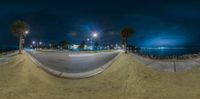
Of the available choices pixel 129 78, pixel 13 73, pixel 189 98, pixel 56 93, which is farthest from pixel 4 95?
pixel 189 98

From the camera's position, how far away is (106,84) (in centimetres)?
2200

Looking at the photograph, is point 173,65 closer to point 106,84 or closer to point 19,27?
point 106,84

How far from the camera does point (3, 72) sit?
24250mm

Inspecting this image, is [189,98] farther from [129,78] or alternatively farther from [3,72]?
[3,72]

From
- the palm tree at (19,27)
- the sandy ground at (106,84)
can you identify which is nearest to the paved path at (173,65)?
the sandy ground at (106,84)

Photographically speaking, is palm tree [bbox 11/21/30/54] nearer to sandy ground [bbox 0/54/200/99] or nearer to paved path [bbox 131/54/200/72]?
sandy ground [bbox 0/54/200/99]

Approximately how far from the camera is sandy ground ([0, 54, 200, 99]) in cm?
1855

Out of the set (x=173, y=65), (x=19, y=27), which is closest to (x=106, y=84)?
(x=173, y=65)

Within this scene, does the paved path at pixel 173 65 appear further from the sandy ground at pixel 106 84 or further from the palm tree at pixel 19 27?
the palm tree at pixel 19 27

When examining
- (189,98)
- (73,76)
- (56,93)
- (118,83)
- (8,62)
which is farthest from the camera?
(8,62)

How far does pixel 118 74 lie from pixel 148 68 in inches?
140

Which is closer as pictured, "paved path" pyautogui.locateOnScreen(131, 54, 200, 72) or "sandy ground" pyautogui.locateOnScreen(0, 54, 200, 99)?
"sandy ground" pyautogui.locateOnScreen(0, 54, 200, 99)

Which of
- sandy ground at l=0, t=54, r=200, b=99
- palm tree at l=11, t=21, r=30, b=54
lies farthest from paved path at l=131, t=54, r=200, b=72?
palm tree at l=11, t=21, r=30, b=54

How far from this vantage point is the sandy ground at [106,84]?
18547 mm
